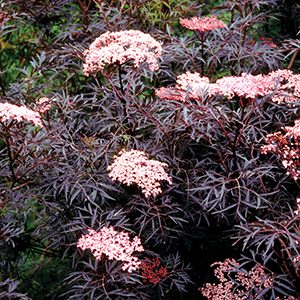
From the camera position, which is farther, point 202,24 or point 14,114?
point 202,24

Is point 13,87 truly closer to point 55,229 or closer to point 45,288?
point 55,229

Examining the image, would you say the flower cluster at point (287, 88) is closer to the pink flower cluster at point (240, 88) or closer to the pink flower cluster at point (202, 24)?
the pink flower cluster at point (240, 88)

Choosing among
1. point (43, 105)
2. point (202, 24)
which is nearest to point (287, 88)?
point (202, 24)

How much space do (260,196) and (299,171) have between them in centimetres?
22

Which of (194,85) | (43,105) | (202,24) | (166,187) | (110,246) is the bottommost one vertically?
(166,187)

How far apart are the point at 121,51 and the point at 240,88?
578mm

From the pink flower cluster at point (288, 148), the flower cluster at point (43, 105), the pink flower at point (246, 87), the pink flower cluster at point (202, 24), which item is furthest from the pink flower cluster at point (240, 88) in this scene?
the flower cluster at point (43, 105)

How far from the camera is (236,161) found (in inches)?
96.0

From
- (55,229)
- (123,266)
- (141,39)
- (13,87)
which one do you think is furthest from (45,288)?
(141,39)

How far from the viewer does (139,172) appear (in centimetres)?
222

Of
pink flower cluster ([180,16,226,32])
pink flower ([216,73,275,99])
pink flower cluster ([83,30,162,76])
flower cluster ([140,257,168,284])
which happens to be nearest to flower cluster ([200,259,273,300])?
flower cluster ([140,257,168,284])

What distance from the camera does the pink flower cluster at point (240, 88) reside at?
2213 mm

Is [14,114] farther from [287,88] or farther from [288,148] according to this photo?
[287,88]

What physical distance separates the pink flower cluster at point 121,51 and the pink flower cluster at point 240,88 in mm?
188
